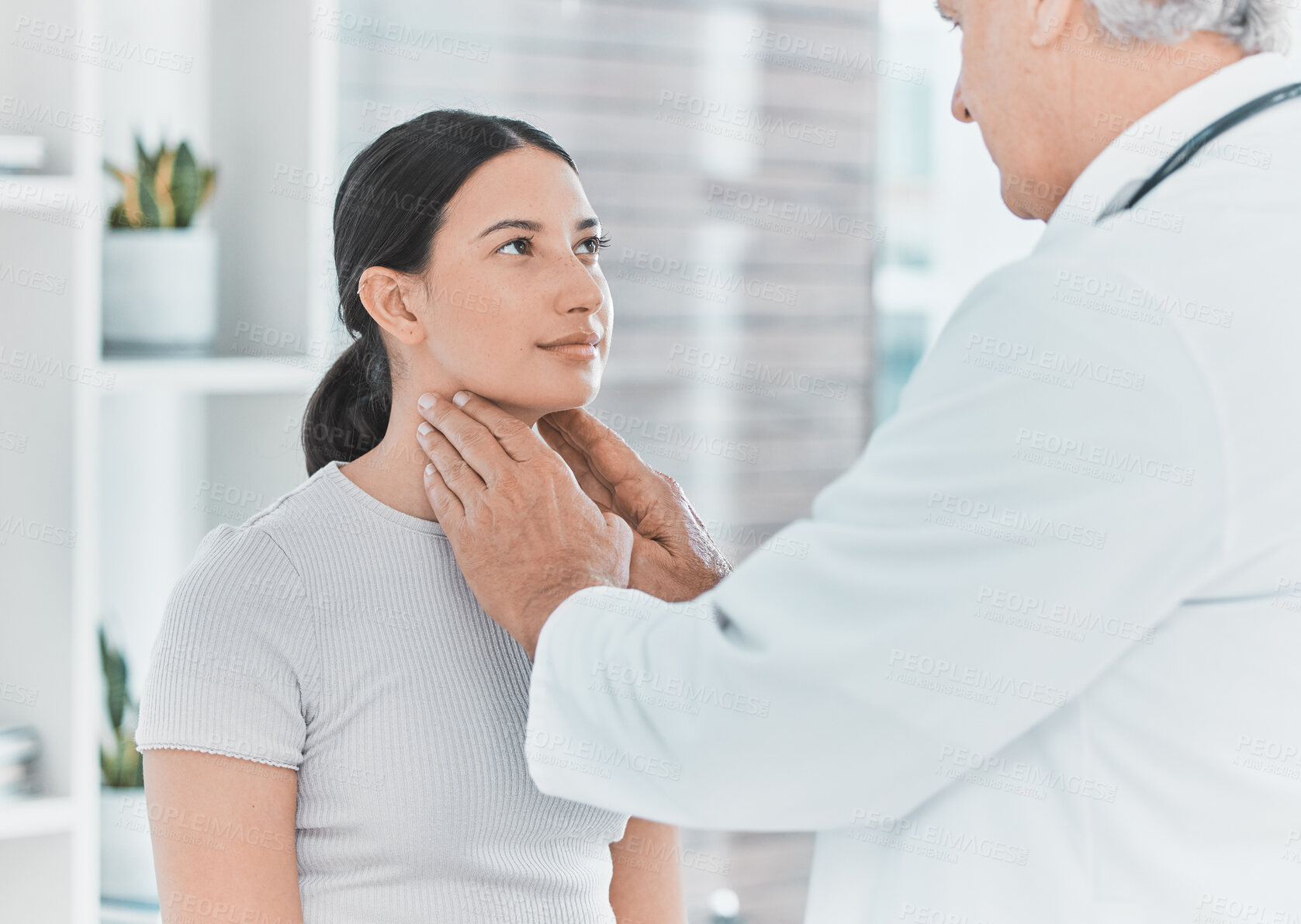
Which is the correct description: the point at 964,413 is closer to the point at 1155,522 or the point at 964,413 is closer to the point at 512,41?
the point at 1155,522

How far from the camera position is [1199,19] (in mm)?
921

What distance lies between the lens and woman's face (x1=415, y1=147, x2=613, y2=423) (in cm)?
129

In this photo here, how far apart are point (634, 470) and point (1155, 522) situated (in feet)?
2.38

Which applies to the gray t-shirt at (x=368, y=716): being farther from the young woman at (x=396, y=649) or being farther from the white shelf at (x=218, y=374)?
the white shelf at (x=218, y=374)

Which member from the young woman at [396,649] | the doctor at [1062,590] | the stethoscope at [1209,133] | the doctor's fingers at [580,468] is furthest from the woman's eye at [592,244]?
the stethoscope at [1209,133]

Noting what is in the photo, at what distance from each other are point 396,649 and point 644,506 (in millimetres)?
337

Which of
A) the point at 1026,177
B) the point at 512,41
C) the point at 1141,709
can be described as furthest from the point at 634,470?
the point at 512,41

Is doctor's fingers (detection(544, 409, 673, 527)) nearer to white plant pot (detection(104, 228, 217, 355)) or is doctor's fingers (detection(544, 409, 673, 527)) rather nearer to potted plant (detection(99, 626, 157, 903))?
white plant pot (detection(104, 228, 217, 355))

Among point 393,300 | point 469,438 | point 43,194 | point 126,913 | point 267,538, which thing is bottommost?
point 126,913

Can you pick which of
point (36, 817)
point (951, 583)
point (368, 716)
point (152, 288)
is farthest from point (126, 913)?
point (951, 583)

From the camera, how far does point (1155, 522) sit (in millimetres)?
823

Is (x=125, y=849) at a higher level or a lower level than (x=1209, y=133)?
lower

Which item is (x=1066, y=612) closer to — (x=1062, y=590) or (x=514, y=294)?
(x=1062, y=590)

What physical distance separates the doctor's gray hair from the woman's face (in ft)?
1.91
